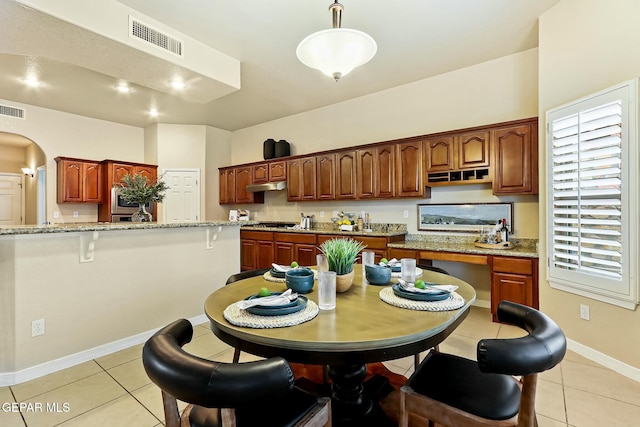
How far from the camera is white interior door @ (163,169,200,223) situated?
21.1ft

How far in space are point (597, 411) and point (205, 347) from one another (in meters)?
2.88

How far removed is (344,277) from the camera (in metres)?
1.60

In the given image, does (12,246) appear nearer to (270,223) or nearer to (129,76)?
(129,76)

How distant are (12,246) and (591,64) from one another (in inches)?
185

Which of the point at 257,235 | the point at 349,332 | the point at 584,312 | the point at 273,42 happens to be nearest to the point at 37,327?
the point at 349,332

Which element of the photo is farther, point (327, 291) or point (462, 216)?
point (462, 216)

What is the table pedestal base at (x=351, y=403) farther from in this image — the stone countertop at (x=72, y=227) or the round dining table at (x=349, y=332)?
the stone countertop at (x=72, y=227)

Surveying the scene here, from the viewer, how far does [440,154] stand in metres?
3.90

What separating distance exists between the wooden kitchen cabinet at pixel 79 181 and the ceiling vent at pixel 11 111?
841 mm

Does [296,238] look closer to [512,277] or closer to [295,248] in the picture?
[295,248]

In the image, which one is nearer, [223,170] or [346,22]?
[346,22]

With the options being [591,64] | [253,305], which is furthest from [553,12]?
[253,305]

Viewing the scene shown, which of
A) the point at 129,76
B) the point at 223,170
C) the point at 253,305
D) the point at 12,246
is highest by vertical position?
the point at 129,76
